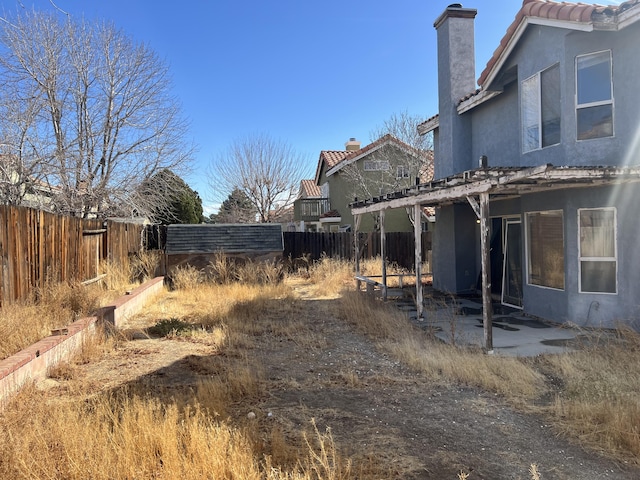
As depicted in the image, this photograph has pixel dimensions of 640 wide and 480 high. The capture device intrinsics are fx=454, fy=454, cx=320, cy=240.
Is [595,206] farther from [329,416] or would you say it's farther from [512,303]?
[329,416]

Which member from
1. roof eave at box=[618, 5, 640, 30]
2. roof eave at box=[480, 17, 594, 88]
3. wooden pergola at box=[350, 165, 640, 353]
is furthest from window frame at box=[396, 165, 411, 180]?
roof eave at box=[618, 5, 640, 30]

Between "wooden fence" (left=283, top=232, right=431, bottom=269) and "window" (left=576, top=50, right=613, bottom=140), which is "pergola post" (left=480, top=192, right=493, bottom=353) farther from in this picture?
"wooden fence" (left=283, top=232, right=431, bottom=269)

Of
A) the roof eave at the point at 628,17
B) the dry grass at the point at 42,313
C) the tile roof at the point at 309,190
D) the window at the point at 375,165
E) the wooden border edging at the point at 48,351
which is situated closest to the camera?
the wooden border edging at the point at 48,351

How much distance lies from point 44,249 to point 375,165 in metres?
20.7

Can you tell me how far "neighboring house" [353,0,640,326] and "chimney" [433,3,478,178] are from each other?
0.76 meters

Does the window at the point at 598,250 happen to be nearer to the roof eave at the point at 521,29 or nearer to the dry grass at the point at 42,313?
the roof eave at the point at 521,29

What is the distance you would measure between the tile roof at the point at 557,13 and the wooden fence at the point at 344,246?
10.6 metres

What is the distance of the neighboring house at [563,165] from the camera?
727 centimetres

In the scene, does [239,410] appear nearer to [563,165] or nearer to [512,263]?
[563,165]

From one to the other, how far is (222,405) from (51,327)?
3610 mm

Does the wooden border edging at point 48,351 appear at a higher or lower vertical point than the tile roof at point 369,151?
lower

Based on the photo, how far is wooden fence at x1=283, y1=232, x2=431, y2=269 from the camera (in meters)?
19.7

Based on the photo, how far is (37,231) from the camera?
316 inches

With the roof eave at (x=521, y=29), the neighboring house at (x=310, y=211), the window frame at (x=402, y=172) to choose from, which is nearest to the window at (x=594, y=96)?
the roof eave at (x=521, y=29)
